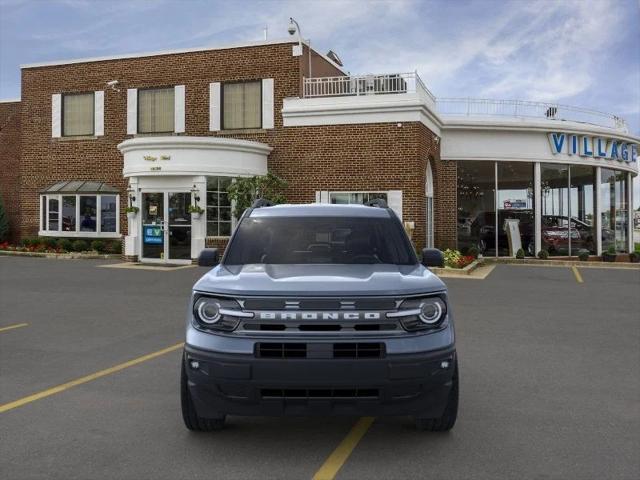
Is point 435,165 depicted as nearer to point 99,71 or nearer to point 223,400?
point 99,71

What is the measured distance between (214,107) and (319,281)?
65.8 ft

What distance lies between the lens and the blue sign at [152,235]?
20.8 m

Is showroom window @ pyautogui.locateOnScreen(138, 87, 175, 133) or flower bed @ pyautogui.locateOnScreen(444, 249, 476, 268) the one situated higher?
showroom window @ pyautogui.locateOnScreen(138, 87, 175, 133)

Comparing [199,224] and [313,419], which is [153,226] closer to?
[199,224]

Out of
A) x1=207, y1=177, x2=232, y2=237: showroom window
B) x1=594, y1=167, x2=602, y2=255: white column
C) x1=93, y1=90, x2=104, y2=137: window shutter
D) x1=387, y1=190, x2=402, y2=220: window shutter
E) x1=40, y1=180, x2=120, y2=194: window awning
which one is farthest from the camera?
x1=594, y1=167, x2=602, y2=255: white column

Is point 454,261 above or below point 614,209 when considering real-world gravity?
below

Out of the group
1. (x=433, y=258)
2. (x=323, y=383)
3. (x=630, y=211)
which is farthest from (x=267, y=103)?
(x=323, y=383)

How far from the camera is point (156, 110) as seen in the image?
24125 millimetres

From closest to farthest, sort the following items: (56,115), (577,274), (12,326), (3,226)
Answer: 1. (12,326)
2. (577,274)
3. (56,115)
4. (3,226)

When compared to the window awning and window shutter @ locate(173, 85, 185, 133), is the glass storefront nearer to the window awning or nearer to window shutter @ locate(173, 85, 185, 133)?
window shutter @ locate(173, 85, 185, 133)

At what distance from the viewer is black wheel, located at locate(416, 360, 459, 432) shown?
4.43 metres

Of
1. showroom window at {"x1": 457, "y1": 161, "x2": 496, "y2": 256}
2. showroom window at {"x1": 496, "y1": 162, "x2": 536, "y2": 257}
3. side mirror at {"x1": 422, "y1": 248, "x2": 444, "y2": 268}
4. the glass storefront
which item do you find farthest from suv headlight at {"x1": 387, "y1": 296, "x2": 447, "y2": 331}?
showroom window at {"x1": 496, "y1": 162, "x2": 536, "y2": 257}

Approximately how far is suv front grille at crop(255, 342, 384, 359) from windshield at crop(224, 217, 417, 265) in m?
1.29

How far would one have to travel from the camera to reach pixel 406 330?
4.03 m
